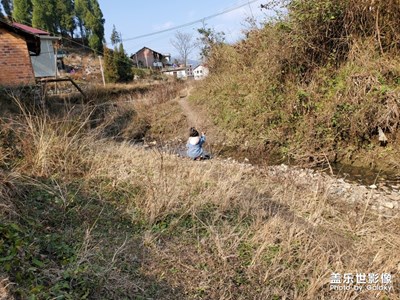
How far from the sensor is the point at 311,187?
4855mm

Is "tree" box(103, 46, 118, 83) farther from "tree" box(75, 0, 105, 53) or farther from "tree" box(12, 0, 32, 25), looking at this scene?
"tree" box(12, 0, 32, 25)

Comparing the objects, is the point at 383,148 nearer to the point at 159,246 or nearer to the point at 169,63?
the point at 159,246

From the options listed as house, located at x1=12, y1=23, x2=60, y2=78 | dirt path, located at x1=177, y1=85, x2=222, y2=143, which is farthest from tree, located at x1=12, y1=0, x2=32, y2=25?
dirt path, located at x1=177, y1=85, x2=222, y2=143

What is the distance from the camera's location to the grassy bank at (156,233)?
1939 millimetres

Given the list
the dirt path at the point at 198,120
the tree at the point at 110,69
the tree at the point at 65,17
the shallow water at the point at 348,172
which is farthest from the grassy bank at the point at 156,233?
the tree at the point at 65,17

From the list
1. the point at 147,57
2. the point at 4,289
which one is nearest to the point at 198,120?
the point at 4,289

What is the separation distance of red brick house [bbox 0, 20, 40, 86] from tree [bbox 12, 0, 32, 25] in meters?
33.3

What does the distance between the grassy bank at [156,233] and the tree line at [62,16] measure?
39.7 metres

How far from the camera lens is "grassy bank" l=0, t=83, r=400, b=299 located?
1.94 metres

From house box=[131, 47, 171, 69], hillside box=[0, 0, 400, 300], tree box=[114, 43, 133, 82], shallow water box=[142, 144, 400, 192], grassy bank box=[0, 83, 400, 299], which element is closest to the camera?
grassy bank box=[0, 83, 400, 299]

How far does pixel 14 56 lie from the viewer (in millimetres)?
9828

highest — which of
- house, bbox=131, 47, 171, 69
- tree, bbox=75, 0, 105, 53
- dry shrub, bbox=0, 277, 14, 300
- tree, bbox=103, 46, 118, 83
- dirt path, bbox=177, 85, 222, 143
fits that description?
tree, bbox=75, 0, 105, 53

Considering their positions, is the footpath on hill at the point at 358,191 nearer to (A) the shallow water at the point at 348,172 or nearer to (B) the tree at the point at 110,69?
(A) the shallow water at the point at 348,172

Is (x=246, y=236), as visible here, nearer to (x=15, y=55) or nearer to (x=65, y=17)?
(x=15, y=55)
